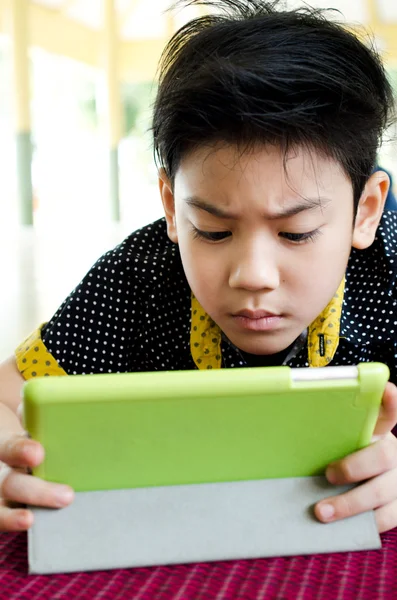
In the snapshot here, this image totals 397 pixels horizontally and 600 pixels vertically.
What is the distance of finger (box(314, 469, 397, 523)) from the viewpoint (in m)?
0.58

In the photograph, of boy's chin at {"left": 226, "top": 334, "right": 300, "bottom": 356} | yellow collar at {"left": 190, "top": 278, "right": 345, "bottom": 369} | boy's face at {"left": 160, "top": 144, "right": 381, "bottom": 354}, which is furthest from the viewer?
yellow collar at {"left": 190, "top": 278, "right": 345, "bottom": 369}

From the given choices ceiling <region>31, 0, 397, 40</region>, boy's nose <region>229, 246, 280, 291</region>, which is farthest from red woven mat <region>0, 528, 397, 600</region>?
ceiling <region>31, 0, 397, 40</region>

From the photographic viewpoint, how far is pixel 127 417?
1.74ft

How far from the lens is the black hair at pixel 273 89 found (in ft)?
2.51

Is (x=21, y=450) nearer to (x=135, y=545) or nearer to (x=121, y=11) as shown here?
(x=135, y=545)

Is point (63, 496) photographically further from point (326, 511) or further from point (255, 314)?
point (255, 314)

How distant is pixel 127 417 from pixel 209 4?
62cm

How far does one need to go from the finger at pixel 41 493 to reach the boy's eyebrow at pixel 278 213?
30 centimetres

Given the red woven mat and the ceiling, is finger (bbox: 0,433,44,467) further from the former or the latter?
the ceiling

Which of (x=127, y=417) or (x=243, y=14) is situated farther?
(x=243, y=14)

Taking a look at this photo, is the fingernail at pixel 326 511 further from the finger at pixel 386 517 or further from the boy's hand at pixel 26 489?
the boy's hand at pixel 26 489

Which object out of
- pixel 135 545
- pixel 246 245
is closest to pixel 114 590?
pixel 135 545

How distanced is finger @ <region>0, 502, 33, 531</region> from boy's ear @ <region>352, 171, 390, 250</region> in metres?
0.51

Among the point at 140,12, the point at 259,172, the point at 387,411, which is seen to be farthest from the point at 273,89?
the point at 140,12
